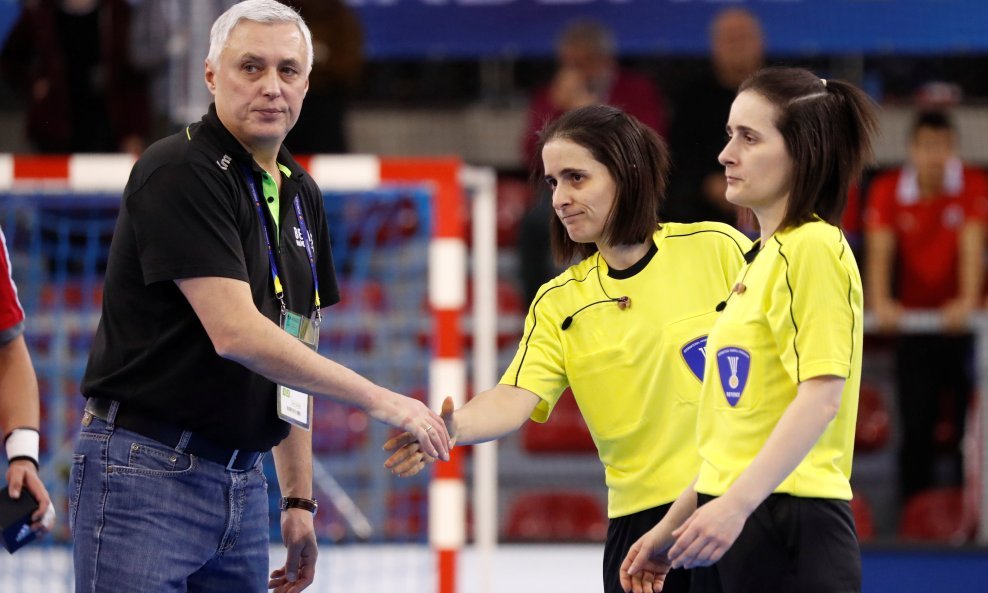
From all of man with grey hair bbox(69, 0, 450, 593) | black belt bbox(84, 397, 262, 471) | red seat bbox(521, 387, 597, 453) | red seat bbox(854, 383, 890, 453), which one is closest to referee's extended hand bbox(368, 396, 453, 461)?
man with grey hair bbox(69, 0, 450, 593)

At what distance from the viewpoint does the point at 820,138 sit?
2.59 meters

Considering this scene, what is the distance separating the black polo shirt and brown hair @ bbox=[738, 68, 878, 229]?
3.67 feet

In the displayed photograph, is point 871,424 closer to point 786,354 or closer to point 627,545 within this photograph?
point 627,545

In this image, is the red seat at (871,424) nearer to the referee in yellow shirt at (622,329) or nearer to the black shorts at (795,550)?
the referee in yellow shirt at (622,329)

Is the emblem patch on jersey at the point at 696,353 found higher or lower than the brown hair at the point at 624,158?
lower

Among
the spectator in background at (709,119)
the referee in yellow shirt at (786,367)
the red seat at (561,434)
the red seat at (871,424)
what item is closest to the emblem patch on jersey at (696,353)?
the referee in yellow shirt at (786,367)

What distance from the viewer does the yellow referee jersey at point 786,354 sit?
2469 mm

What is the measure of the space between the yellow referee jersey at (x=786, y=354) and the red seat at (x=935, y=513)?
4.74 meters

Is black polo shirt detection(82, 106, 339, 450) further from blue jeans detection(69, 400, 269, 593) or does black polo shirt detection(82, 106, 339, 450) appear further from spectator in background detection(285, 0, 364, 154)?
spectator in background detection(285, 0, 364, 154)

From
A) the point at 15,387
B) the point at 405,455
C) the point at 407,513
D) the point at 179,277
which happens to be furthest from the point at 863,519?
the point at 179,277

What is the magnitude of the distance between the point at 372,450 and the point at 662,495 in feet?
12.3

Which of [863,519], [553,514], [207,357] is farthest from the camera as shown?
[553,514]

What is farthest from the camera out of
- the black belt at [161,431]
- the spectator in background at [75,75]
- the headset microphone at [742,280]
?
the spectator in background at [75,75]

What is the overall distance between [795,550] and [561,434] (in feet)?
18.2
